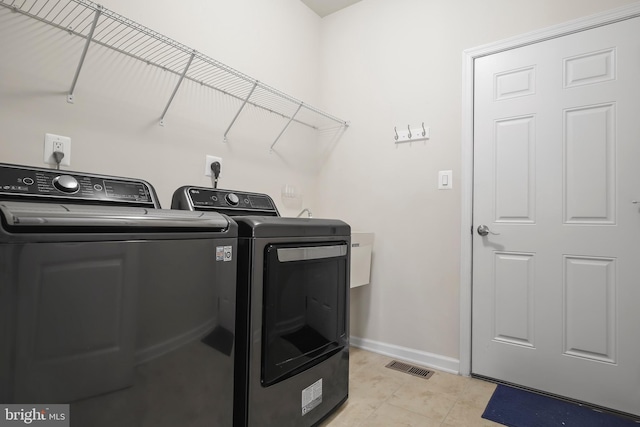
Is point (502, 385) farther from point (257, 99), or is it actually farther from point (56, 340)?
point (257, 99)

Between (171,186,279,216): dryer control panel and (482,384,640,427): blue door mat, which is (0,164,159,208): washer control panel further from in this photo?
(482,384,640,427): blue door mat

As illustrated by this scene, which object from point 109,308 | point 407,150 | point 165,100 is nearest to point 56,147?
point 165,100

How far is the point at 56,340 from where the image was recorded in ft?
2.55

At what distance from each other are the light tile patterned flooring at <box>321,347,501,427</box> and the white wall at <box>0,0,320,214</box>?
4.24ft

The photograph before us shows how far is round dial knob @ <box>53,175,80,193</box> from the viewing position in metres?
1.14

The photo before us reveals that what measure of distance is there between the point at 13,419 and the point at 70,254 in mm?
365

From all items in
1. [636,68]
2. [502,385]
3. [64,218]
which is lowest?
[502,385]

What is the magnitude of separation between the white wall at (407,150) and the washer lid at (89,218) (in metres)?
1.58

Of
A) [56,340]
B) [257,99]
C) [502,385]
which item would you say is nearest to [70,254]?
[56,340]

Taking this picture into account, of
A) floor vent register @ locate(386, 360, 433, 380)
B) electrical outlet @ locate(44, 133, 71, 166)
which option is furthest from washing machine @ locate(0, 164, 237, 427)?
floor vent register @ locate(386, 360, 433, 380)

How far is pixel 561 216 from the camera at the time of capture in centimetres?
185

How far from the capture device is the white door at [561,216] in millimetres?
1695

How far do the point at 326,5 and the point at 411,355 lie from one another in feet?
9.04

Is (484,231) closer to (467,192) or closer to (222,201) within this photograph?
(467,192)
